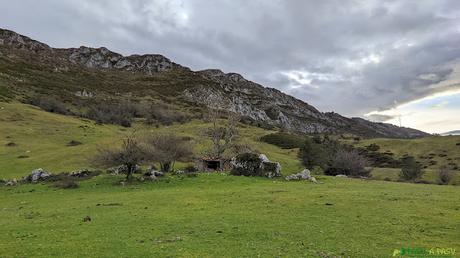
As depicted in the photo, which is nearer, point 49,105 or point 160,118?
point 49,105

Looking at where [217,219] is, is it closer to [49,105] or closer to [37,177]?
[37,177]

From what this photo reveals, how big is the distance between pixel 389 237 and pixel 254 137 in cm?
9519

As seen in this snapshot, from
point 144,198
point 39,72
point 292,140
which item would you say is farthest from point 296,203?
point 39,72

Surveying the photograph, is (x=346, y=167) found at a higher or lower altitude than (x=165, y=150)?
lower

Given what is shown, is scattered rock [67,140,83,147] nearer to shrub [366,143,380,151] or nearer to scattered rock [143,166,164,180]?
scattered rock [143,166,164,180]

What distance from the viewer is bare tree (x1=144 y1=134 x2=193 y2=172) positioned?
49.7 metres

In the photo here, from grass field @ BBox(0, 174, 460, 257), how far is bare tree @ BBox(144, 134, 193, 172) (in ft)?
35.2

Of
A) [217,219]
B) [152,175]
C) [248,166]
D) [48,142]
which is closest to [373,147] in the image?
[248,166]

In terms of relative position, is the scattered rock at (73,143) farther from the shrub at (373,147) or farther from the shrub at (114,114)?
the shrub at (373,147)

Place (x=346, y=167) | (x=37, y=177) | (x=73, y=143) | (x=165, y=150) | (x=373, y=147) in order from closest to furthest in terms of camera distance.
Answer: (x=37, y=177)
(x=165, y=150)
(x=346, y=167)
(x=73, y=143)
(x=373, y=147)

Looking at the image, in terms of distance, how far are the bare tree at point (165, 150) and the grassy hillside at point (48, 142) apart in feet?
31.2

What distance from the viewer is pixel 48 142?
249ft

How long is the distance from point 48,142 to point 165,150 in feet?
108

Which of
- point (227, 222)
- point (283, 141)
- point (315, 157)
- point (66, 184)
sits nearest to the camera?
point (227, 222)
